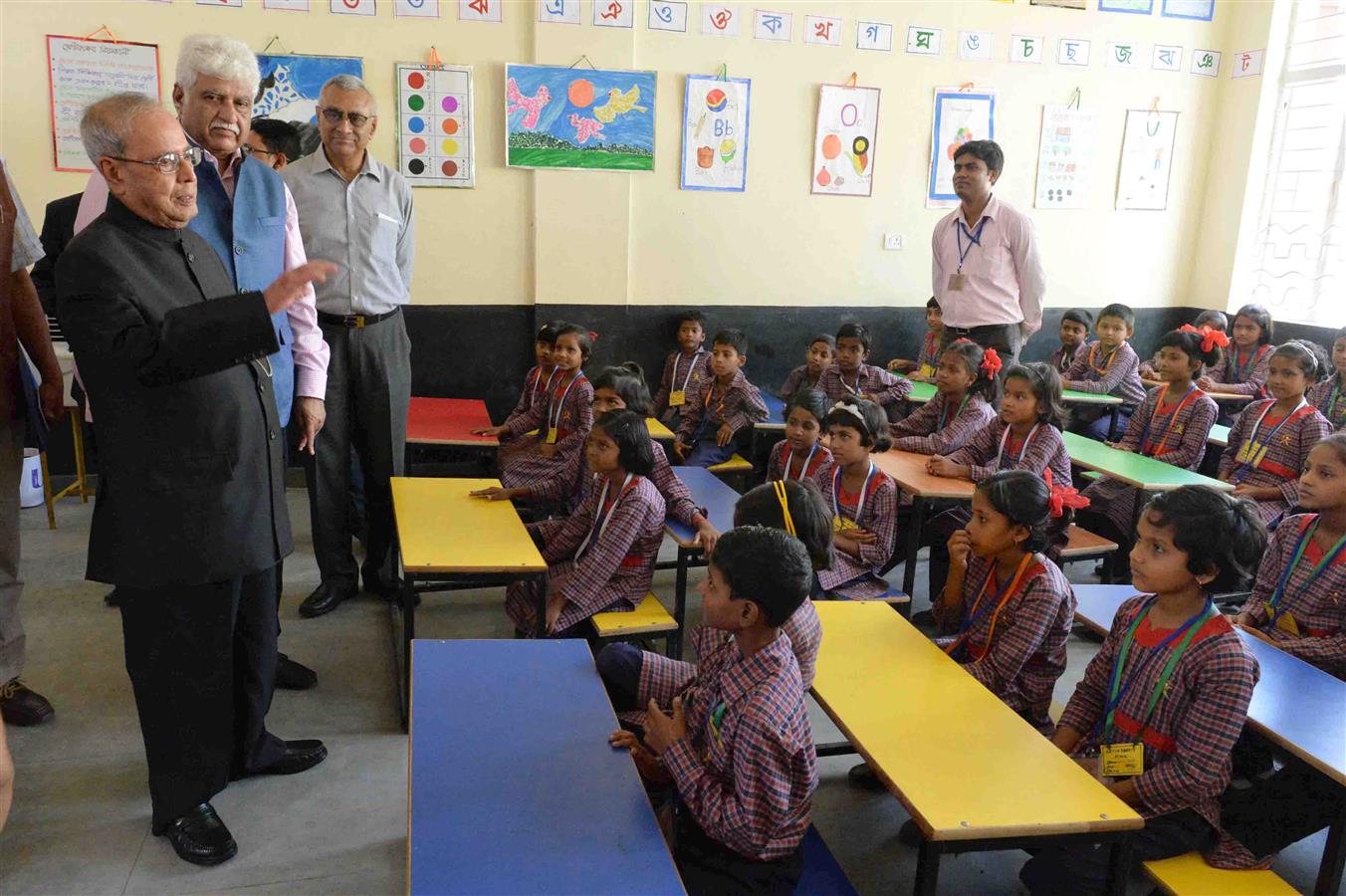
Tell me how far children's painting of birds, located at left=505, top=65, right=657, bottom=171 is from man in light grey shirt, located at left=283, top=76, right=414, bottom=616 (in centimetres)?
176

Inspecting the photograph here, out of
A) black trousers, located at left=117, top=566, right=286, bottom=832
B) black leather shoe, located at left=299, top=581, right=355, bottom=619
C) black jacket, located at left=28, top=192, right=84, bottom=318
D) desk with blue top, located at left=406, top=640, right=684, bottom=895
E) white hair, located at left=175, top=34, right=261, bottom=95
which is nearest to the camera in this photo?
desk with blue top, located at left=406, top=640, right=684, bottom=895

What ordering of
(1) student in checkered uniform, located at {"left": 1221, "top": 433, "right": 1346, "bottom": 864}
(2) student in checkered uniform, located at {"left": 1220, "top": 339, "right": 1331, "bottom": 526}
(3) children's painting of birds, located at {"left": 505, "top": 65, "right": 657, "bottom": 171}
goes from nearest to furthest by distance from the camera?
(1) student in checkered uniform, located at {"left": 1221, "top": 433, "right": 1346, "bottom": 864}, (2) student in checkered uniform, located at {"left": 1220, "top": 339, "right": 1331, "bottom": 526}, (3) children's painting of birds, located at {"left": 505, "top": 65, "right": 657, "bottom": 171}

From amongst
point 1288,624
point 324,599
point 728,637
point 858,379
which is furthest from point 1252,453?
point 324,599

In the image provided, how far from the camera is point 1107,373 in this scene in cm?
584

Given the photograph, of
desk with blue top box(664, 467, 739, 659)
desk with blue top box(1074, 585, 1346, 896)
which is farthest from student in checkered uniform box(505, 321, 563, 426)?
desk with blue top box(1074, 585, 1346, 896)

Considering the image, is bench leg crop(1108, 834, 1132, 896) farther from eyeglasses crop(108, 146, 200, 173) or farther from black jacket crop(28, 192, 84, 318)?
black jacket crop(28, 192, 84, 318)

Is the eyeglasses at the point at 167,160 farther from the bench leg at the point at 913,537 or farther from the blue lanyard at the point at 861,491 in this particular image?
the bench leg at the point at 913,537

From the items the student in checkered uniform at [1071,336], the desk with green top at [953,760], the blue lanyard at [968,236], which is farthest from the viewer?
the student in checkered uniform at [1071,336]

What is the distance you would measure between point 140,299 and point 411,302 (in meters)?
3.63

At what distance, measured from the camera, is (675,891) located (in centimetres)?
139

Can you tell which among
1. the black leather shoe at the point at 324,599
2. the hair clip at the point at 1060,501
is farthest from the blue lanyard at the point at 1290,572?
the black leather shoe at the point at 324,599

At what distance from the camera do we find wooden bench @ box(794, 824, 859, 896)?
166 cm

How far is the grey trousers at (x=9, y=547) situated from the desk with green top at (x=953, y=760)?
2.19 m

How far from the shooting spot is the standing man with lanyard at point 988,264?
14.4 feet
